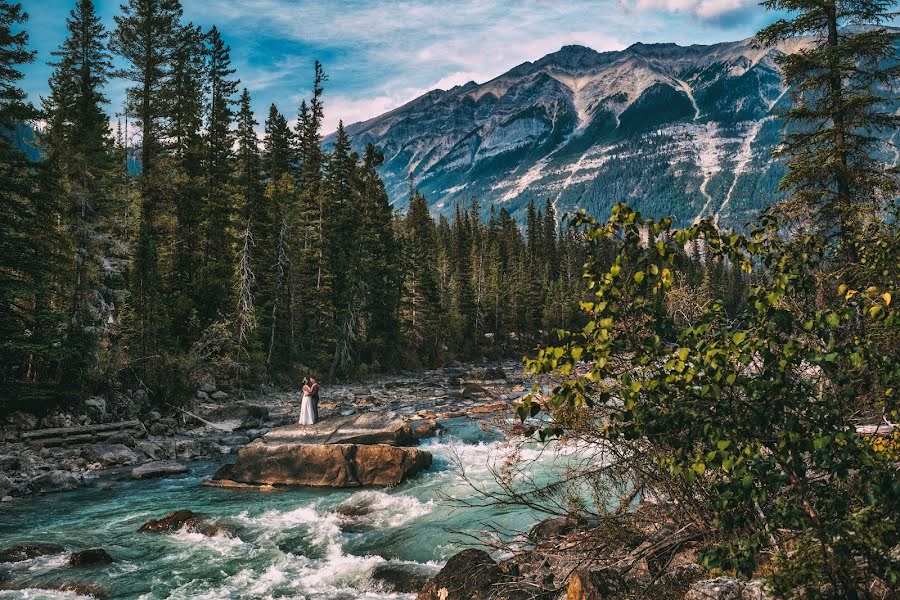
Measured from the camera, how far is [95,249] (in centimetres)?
2217

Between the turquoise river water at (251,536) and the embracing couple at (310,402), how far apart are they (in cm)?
384

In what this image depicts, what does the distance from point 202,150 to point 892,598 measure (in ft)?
131

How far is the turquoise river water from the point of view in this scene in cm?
1009

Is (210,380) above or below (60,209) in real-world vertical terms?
below

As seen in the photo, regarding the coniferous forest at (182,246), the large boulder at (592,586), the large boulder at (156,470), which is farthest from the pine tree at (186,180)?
the large boulder at (592,586)

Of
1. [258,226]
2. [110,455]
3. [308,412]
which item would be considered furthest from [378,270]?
[110,455]

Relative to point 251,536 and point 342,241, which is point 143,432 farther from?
point 342,241

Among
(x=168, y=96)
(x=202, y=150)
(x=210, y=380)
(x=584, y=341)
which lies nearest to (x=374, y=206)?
(x=202, y=150)

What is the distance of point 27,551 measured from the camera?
11.0 metres

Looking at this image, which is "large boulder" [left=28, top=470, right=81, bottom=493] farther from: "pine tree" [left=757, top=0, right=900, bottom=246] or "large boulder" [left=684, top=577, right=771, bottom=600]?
"pine tree" [left=757, top=0, right=900, bottom=246]

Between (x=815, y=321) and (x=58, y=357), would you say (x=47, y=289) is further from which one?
(x=815, y=321)

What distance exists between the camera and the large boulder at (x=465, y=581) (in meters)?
7.68

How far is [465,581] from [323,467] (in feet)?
33.2

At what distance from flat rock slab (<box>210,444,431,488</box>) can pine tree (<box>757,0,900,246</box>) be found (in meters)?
14.1
